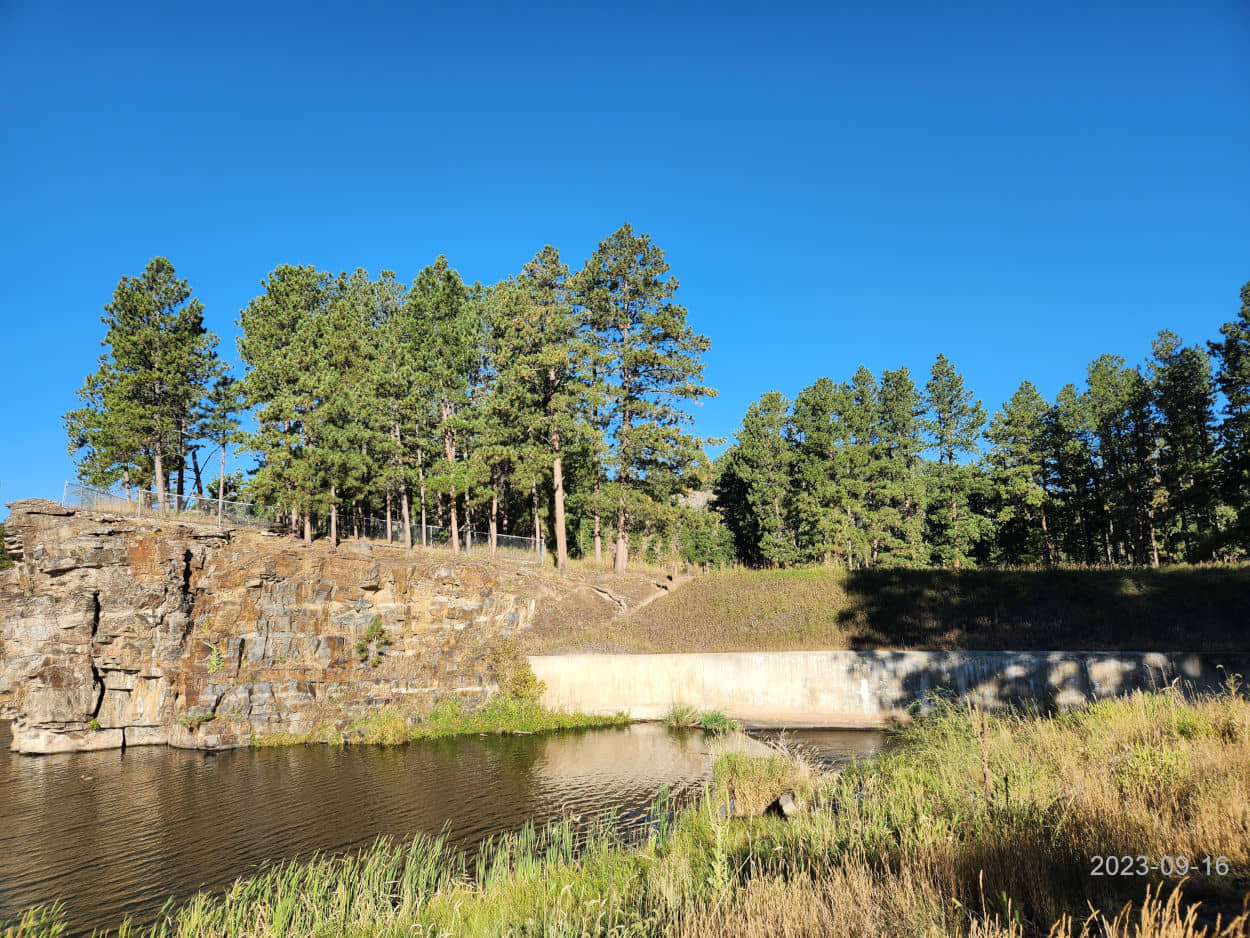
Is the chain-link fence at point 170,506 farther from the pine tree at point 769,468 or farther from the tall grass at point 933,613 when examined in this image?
the pine tree at point 769,468

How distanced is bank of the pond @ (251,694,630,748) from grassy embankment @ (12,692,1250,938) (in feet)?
43.5

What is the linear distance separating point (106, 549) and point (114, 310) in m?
18.5

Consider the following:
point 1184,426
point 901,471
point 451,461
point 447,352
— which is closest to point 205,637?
point 451,461

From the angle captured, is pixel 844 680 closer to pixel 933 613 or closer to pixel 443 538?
pixel 933 613

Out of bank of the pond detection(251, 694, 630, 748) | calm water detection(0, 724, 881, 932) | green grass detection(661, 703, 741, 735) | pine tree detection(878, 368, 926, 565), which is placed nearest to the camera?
calm water detection(0, 724, 881, 932)

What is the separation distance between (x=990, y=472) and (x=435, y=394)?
36712 millimetres

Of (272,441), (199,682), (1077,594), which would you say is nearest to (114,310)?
(272,441)

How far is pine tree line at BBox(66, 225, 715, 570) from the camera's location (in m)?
32.6

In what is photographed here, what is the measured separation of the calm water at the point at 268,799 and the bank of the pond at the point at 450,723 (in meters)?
0.87

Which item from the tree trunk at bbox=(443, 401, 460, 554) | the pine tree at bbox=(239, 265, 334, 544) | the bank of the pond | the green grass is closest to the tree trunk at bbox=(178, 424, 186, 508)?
the pine tree at bbox=(239, 265, 334, 544)

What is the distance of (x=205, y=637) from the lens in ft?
79.5

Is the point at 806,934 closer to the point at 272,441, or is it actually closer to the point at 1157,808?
the point at 1157,808

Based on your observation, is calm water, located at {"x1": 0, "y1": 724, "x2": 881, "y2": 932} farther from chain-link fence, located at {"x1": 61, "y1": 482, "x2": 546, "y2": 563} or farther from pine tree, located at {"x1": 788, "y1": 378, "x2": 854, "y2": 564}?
pine tree, located at {"x1": 788, "y1": 378, "x2": 854, "y2": 564}

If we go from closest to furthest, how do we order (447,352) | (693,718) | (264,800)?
(264,800) → (693,718) → (447,352)
